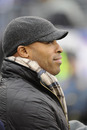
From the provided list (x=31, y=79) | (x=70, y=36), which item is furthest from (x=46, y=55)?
(x=70, y=36)

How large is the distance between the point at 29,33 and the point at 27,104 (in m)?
0.56

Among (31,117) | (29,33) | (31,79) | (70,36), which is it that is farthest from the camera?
(70,36)

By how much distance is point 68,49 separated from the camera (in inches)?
267

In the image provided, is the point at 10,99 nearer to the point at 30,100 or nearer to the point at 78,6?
the point at 30,100

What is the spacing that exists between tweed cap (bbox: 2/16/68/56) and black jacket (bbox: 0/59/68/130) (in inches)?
8.5

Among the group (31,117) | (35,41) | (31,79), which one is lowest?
(31,117)

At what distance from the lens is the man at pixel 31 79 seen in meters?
1.99

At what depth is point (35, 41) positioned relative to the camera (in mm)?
2324

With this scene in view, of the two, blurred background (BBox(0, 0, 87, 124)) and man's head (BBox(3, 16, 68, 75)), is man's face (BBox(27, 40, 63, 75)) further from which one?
blurred background (BBox(0, 0, 87, 124))

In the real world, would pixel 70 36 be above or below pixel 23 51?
below

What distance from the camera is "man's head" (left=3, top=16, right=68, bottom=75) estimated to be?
2.32m

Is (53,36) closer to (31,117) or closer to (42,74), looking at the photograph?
(42,74)

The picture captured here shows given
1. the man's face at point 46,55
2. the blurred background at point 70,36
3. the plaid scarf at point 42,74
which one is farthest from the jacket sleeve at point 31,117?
the blurred background at point 70,36

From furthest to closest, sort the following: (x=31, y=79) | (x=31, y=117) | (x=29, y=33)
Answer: (x=29, y=33), (x=31, y=79), (x=31, y=117)
